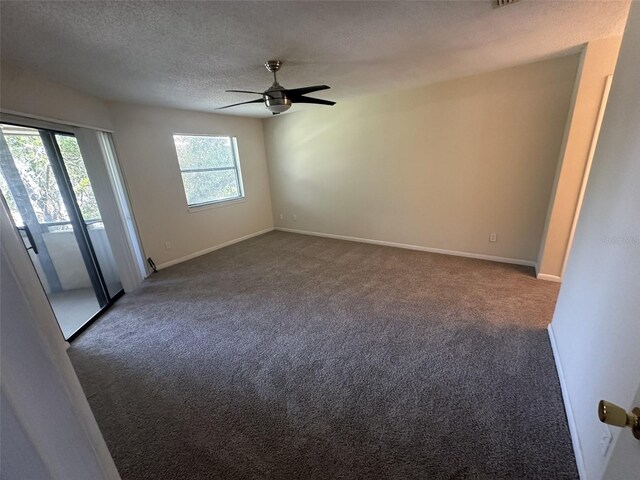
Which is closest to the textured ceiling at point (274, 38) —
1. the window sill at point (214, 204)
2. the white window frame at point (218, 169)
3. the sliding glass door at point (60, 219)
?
the sliding glass door at point (60, 219)

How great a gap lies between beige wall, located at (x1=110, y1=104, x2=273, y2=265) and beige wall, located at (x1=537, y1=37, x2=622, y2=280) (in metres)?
4.82

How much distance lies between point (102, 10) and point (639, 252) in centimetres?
282

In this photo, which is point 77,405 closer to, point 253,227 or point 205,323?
point 205,323

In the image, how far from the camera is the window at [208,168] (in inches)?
176

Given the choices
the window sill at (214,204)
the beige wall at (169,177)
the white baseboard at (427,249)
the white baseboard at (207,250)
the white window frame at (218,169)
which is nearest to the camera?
the white baseboard at (427,249)

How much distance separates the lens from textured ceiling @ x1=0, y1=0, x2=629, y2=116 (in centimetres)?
160

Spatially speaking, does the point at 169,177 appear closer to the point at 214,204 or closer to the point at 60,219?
the point at 214,204

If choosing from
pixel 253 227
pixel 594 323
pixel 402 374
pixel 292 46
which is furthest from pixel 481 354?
pixel 253 227

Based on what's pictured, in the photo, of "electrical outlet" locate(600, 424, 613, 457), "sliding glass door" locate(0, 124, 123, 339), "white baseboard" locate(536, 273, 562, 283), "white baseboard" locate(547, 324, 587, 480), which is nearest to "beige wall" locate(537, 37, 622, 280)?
"white baseboard" locate(536, 273, 562, 283)

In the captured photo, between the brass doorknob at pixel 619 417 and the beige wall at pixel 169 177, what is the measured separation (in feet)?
15.0

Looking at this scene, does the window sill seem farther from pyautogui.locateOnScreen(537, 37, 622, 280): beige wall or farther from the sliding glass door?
pyautogui.locateOnScreen(537, 37, 622, 280): beige wall

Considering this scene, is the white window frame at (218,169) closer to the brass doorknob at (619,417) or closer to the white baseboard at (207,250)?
the white baseboard at (207,250)

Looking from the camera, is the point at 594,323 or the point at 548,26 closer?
the point at 594,323

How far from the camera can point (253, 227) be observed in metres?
5.76
